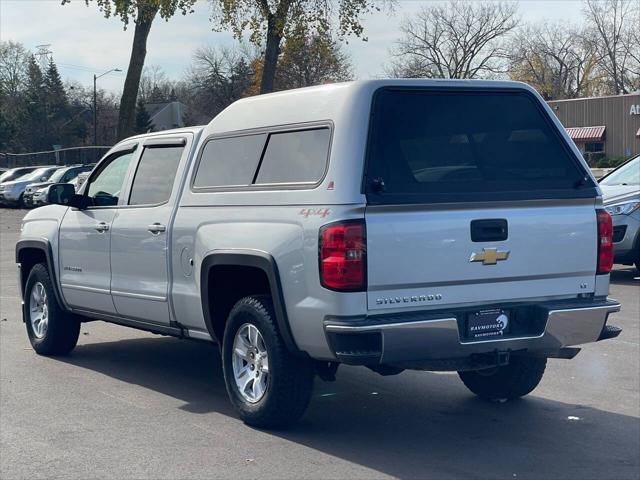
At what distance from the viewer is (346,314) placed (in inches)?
219

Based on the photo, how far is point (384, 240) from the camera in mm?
5590

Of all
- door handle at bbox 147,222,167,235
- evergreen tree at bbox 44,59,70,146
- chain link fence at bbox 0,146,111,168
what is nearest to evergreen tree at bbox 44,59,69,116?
evergreen tree at bbox 44,59,70,146

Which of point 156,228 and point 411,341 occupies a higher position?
point 156,228

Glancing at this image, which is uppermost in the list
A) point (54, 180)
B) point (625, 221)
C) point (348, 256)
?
point (348, 256)

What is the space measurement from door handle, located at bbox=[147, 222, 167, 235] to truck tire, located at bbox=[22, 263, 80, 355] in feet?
6.27

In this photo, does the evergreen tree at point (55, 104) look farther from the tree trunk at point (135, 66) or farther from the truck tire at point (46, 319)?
the truck tire at point (46, 319)

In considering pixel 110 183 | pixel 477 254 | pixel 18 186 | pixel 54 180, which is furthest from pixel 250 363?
pixel 18 186

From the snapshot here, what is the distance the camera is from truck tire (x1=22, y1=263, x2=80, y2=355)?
8.95m

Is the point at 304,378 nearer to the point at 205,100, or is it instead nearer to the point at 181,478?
the point at 181,478

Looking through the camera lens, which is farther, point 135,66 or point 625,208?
point 135,66

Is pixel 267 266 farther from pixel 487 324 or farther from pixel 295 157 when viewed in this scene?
pixel 487 324

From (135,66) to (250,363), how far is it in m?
28.1

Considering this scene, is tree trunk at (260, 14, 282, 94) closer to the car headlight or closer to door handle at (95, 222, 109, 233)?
the car headlight

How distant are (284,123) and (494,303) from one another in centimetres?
176
